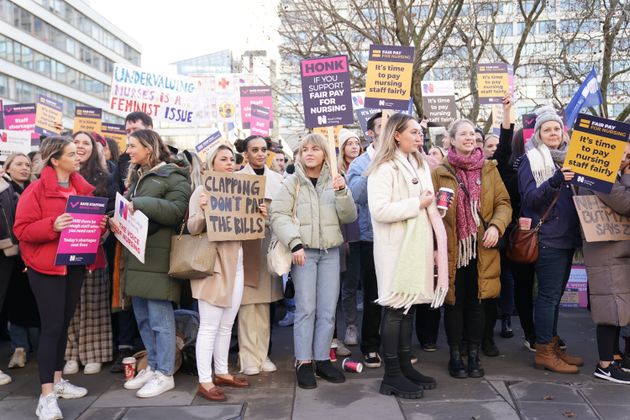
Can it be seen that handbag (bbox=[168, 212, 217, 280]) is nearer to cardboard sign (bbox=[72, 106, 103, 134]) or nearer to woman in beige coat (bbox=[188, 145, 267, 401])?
woman in beige coat (bbox=[188, 145, 267, 401])

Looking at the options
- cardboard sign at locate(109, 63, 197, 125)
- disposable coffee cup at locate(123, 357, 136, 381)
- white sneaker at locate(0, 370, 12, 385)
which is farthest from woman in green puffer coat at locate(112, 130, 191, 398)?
cardboard sign at locate(109, 63, 197, 125)

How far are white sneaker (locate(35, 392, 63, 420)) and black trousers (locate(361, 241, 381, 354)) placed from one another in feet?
8.44

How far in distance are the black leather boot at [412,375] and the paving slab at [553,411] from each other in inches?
27.0

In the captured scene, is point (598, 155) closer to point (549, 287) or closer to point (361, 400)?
point (549, 287)

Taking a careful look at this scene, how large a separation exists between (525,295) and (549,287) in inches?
22.7

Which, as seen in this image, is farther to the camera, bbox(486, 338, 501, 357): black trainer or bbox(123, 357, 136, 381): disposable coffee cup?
bbox(486, 338, 501, 357): black trainer

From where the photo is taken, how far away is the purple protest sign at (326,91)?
5.77 m

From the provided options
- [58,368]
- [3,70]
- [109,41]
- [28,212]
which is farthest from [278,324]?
[109,41]

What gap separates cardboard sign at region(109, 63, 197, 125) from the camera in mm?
10445

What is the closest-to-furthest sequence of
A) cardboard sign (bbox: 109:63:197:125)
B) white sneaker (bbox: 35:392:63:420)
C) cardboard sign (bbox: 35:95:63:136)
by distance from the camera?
white sneaker (bbox: 35:392:63:420), cardboard sign (bbox: 35:95:63:136), cardboard sign (bbox: 109:63:197:125)

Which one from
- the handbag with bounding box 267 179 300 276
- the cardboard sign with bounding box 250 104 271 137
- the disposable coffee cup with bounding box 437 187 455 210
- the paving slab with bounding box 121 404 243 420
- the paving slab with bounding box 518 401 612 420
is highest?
the cardboard sign with bounding box 250 104 271 137

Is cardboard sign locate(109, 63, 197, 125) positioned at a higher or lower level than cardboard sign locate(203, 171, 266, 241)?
higher

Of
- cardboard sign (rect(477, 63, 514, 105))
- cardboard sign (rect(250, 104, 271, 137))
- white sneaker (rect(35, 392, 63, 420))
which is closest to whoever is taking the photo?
white sneaker (rect(35, 392, 63, 420))

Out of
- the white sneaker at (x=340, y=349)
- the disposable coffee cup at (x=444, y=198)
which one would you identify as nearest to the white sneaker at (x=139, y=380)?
the white sneaker at (x=340, y=349)
